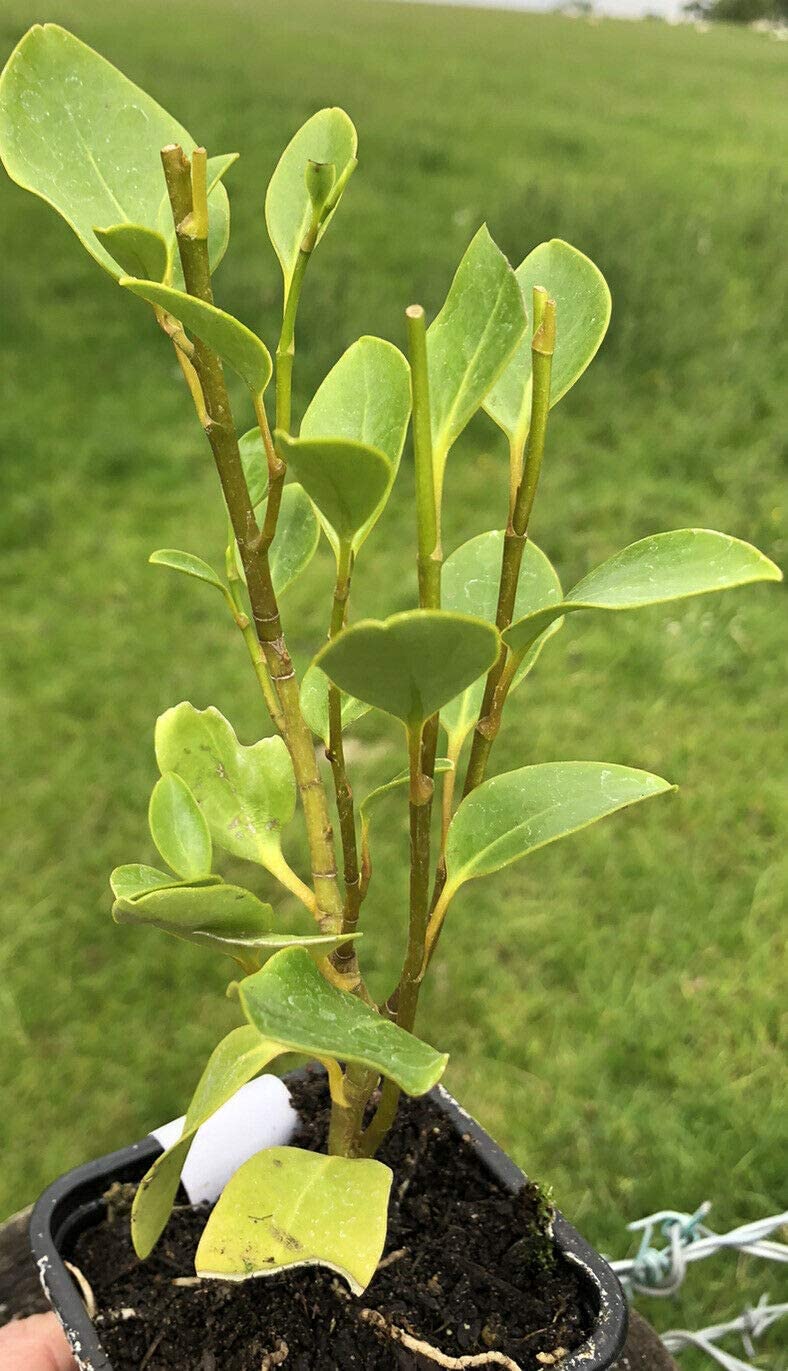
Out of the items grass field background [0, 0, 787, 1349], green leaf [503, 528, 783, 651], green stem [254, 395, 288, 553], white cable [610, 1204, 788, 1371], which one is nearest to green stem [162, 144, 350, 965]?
green stem [254, 395, 288, 553]

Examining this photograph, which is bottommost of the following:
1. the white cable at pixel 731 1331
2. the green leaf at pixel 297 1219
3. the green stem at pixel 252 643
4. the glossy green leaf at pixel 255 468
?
the white cable at pixel 731 1331

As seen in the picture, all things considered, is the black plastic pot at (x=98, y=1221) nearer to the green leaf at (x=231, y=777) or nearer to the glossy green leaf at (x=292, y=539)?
the green leaf at (x=231, y=777)

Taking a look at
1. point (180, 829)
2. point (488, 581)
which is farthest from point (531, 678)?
point (180, 829)

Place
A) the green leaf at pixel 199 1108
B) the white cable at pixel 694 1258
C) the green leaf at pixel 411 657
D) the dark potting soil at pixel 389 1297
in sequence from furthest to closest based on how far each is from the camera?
the white cable at pixel 694 1258, the dark potting soil at pixel 389 1297, the green leaf at pixel 199 1108, the green leaf at pixel 411 657

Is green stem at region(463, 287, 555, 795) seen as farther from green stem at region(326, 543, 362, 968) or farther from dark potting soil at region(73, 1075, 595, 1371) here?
dark potting soil at region(73, 1075, 595, 1371)

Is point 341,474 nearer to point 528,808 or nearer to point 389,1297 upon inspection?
point 528,808

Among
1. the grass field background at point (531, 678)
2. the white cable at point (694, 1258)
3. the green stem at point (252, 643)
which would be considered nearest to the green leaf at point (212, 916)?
the green stem at point (252, 643)

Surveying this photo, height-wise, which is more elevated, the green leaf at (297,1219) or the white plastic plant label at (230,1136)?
the green leaf at (297,1219)
